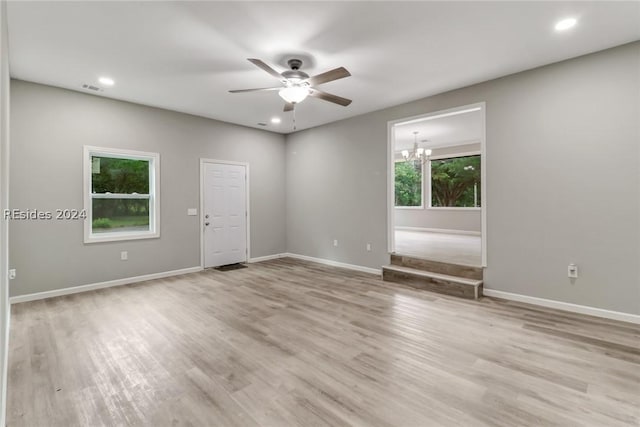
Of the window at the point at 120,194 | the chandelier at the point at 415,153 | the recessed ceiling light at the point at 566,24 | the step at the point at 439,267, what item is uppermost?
the recessed ceiling light at the point at 566,24

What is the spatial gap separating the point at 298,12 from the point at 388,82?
1.88 meters

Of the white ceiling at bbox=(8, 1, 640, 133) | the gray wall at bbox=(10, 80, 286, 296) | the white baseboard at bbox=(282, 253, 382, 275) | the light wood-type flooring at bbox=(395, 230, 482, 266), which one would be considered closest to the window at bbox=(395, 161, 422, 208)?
the light wood-type flooring at bbox=(395, 230, 482, 266)

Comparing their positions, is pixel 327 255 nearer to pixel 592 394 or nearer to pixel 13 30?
pixel 592 394

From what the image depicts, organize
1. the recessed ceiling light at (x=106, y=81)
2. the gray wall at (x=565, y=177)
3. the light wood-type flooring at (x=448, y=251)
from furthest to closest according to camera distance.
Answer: the light wood-type flooring at (x=448, y=251)
the recessed ceiling light at (x=106, y=81)
the gray wall at (x=565, y=177)

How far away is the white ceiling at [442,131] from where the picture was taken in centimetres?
610

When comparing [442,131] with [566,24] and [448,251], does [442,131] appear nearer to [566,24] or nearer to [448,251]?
[448,251]

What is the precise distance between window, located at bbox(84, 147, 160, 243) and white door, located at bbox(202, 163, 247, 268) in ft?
3.06

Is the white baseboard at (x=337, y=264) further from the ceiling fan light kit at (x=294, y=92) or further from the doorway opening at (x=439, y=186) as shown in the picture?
the ceiling fan light kit at (x=294, y=92)

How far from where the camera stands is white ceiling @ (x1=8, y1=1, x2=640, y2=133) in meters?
2.57

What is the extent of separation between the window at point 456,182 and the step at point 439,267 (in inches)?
190

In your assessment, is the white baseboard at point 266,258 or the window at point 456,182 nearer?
the white baseboard at point 266,258

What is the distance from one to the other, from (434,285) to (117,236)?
504 centimetres

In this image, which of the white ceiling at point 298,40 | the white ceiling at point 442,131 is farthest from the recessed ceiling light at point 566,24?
the white ceiling at point 442,131

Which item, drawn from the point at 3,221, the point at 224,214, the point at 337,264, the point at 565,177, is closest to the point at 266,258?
the point at 224,214
